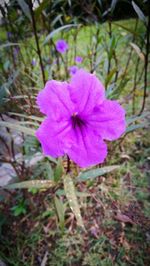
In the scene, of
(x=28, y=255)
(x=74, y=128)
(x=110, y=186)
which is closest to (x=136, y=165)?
(x=110, y=186)

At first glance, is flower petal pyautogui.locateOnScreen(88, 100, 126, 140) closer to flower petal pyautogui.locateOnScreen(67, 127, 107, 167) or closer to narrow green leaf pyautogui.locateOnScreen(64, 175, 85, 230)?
flower petal pyautogui.locateOnScreen(67, 127, 107, 167)

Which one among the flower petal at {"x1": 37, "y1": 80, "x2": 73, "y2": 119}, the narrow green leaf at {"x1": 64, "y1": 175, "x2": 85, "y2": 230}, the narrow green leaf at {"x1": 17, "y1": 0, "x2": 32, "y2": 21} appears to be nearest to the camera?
the flower petal at {"x1": 37, "y1": 80, "x2": 73, "y2": 119}

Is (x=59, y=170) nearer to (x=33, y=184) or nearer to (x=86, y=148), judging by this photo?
(x=33, y=184)

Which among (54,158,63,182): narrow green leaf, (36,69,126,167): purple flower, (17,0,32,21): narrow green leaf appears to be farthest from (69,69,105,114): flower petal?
(17,0,32,21): narrow green leaf

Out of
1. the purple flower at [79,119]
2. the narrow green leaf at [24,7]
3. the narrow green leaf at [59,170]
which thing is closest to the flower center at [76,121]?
the purple flower at [79,119]

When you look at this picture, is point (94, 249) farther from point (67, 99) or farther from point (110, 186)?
point (67, 99)

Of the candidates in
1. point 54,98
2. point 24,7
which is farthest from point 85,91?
point 24,7

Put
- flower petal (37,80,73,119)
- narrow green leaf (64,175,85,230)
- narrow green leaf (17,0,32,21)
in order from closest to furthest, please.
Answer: flower petal (37,80,73,119)
narrow green leaf (64,175,85,230)
narrow green leaf (17,0,32,21)
